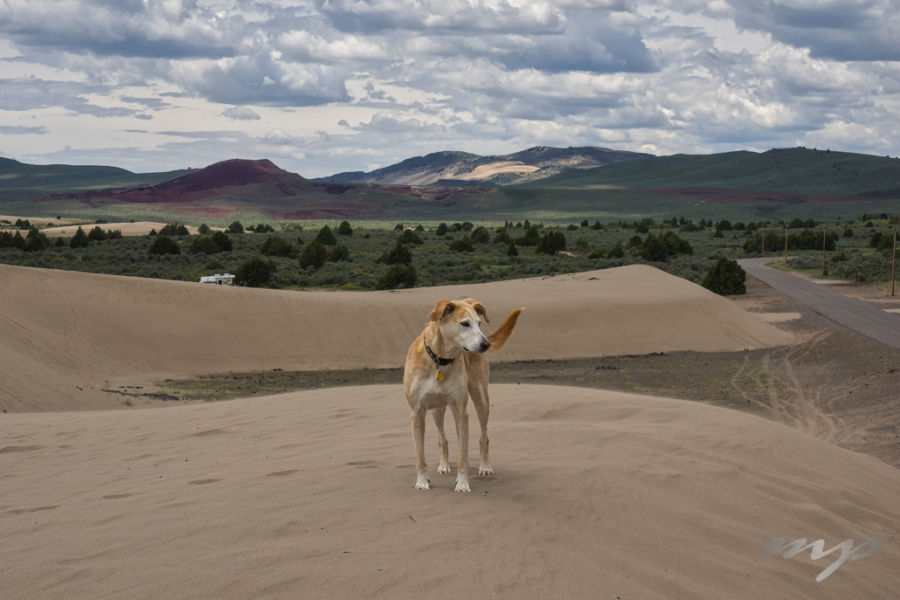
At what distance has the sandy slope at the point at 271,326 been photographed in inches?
820

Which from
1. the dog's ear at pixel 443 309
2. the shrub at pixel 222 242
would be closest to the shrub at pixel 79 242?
the shrub at pixel 222 242

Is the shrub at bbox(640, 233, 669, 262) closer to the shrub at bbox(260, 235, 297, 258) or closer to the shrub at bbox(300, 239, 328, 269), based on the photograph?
the shrub at bbox(300, 239, 328, 269)

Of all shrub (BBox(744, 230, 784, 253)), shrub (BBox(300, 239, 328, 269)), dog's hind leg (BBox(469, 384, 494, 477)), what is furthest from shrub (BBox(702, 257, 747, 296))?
dog's hind leg (BBox(469, 384, 494, 477))

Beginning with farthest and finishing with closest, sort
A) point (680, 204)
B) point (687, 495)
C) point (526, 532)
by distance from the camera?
point (680, 204)
point (687, 495)
point (526, 532)

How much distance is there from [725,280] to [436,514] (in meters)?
35.2

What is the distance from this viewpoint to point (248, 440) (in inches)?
401

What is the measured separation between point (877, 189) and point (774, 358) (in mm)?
157524

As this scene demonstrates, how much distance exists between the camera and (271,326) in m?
24.5

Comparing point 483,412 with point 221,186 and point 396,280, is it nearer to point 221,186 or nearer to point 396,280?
point 396,280

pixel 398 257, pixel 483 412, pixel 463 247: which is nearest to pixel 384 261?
pixel 398 257

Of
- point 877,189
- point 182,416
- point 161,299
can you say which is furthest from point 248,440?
point 877,189

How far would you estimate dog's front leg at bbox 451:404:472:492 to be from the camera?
6.58 metres

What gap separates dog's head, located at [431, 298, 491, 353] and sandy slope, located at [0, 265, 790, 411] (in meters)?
12.6

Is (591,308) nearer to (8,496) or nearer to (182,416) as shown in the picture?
(182,416)
